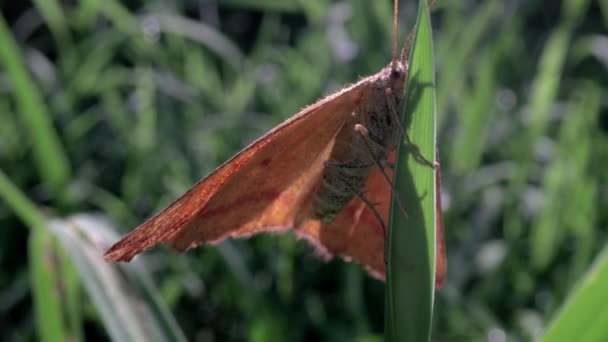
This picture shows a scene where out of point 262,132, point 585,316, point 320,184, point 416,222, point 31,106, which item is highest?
point 31,106

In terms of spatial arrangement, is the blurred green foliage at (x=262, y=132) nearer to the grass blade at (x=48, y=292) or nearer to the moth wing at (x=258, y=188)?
the grass blade at (x=48, y=292)

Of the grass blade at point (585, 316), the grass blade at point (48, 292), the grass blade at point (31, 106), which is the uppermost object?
the grass blade at point (31, 106)

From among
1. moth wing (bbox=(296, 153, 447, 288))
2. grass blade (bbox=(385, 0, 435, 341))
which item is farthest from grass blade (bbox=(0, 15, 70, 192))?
grass blade (bbox=(385, 0, 435, 341))

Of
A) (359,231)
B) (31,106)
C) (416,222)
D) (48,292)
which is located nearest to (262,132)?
(31,106)

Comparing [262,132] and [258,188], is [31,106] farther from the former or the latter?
[258,188]

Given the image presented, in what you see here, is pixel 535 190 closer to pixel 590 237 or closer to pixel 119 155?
pixel 590 237

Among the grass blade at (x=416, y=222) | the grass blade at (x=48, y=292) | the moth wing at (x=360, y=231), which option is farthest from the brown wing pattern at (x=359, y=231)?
the grass blade at (x=48, y=292)
